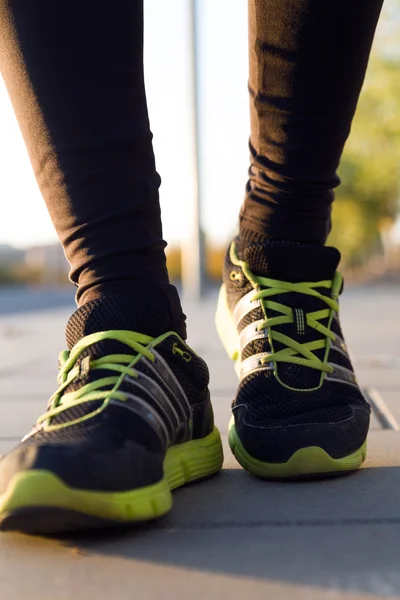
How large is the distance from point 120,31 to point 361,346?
2.38 m

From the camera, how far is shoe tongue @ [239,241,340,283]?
1.17 m

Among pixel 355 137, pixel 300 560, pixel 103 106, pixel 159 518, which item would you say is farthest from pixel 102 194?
pixel 355 137

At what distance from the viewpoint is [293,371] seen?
3.67 feet

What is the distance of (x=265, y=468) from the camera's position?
1057 mm

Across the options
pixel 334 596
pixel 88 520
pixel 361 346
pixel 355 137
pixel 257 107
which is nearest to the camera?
pixel 334 596

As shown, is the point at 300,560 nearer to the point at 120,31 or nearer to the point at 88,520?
the point at 88,520

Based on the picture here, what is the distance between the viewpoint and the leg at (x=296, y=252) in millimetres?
1066

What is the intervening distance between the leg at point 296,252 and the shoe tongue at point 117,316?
20 cm

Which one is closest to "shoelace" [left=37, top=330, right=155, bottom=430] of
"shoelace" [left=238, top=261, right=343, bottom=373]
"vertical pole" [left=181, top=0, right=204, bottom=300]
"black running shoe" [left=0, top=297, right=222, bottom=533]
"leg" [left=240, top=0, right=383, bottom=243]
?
"black running shoe" [left=0, top=297, right=222, bottom=533]

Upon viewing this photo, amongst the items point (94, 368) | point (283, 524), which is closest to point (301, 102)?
point (94, 368)

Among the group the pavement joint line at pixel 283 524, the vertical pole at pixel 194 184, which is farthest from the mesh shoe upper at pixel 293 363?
the vertical pole at pixel 194 184

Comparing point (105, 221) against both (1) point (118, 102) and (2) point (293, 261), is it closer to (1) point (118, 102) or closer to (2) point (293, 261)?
(1) point (118, 102)

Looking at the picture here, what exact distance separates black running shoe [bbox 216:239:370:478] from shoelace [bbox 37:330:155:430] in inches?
7.8

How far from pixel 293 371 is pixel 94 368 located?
12.2 inches
